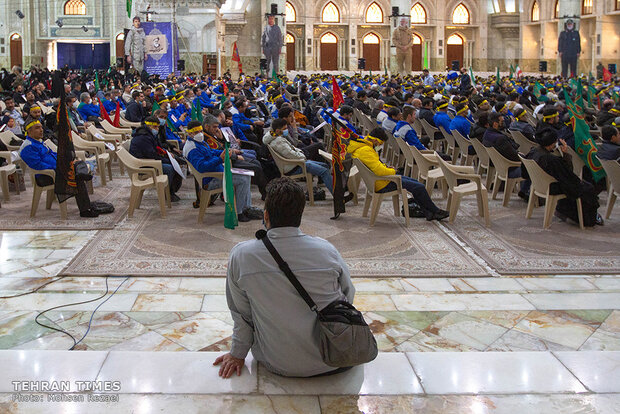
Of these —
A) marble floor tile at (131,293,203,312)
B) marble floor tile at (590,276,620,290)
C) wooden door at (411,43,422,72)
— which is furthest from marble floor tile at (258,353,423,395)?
wooden door at (411,43,422,72)

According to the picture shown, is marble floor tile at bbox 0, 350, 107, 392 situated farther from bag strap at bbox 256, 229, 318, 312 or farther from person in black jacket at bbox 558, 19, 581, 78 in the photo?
person in black jacket at bbox 558, 19, 581, 78

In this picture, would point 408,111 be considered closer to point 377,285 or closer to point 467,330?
point 377,285

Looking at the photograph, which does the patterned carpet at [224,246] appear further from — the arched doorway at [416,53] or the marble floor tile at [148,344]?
the arched doorway at [416,53]

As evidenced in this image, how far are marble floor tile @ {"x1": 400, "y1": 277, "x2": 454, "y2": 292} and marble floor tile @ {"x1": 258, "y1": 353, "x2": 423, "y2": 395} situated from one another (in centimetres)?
183

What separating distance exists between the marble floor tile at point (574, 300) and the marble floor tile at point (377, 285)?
0.96 m

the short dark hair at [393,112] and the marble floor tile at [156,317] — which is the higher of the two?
the short dark hair at [393,112]

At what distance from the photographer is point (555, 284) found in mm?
5656

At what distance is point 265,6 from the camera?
3934 centimetres

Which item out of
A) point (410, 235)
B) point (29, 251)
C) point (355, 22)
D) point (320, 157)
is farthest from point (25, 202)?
point (355, 22)

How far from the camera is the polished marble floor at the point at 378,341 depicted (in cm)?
344

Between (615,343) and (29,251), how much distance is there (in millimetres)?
4894

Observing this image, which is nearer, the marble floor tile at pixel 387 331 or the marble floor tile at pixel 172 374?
the marble floor tile at pixel 172 374

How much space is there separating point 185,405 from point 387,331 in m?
1.64

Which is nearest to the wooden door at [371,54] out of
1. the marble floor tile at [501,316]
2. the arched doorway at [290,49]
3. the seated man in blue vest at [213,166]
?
the arched doorway at [290,49]
